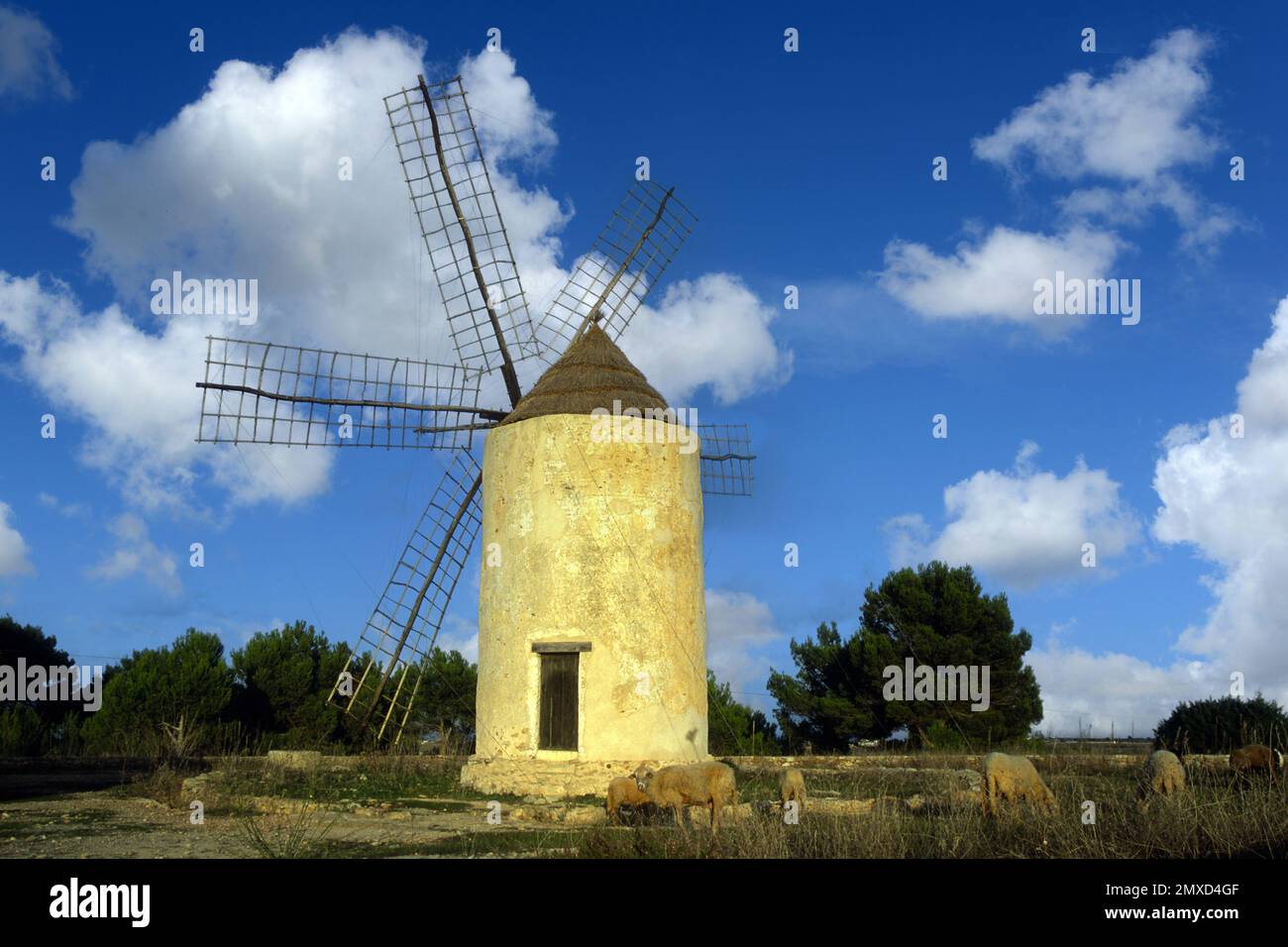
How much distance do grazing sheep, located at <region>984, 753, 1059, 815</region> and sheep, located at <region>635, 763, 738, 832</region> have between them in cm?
219

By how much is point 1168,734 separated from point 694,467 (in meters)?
10.5

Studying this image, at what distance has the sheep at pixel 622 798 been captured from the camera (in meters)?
10.1

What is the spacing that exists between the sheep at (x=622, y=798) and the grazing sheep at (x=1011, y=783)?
3202mm

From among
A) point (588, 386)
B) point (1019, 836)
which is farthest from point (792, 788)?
point (588, 386)

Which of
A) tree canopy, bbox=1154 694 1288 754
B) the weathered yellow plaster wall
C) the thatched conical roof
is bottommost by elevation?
tree canopy, bbox=1154 694 1288 754

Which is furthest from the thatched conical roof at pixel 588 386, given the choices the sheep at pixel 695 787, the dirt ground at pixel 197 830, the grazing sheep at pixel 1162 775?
the grazing sheep at pixel 1162 775

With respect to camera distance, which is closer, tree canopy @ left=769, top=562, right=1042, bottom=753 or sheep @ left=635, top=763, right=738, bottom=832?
sheep @ left=635, top=763, right=738, bottom=832

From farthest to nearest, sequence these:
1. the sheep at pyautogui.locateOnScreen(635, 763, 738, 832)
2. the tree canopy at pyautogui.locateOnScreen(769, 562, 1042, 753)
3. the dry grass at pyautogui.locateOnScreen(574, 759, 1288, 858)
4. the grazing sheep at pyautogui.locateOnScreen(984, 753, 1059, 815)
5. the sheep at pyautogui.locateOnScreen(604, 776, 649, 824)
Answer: the tree canopy at pyautogui.locateOnScreen(769, 562, 1042, 753), the sheep at pyautogui.locateOnScreen(604, 776, 649, 824), the sheep at pyautogui.locateOnScreen(635, 763, 738, 832), the grazing sheep at pyautogui.locateOnScreen(984, 753, 1059, 815), the dry grass at pyautogui.locateOnScreen(574, 759, 1288, 858)

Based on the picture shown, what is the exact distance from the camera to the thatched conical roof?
46.6 ft

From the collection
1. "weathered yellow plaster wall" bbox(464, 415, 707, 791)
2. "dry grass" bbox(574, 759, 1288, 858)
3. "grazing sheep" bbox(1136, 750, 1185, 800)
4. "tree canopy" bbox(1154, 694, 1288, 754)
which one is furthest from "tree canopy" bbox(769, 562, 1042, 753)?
"dry grass" bbox(574, 759, 1288, 858)

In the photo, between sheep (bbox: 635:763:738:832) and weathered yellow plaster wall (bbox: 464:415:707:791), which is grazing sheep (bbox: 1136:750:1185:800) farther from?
weathered yellow plaster wall (bbox: 464:415:707:791)

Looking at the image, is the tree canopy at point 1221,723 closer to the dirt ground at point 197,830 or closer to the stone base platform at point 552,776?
the stone base platform at point 552,776

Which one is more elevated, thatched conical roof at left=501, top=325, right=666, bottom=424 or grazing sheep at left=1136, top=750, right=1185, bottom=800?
thatched conical roof at left=501, top=325, right=666, bottom=424
